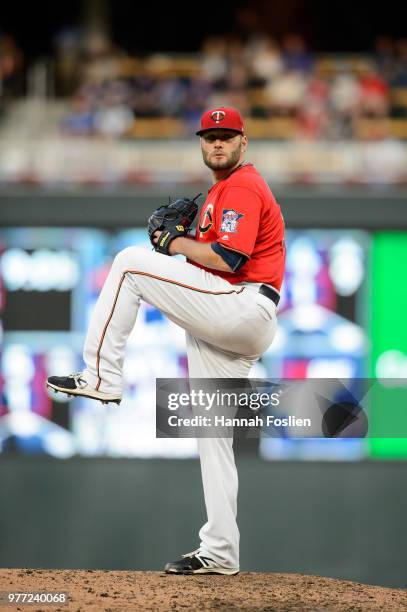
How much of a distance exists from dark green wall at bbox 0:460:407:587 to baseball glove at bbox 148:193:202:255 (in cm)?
456

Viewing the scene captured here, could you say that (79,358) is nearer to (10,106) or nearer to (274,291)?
(10,106)

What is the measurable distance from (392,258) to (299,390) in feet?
14.1

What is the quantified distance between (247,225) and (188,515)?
16.1 ft

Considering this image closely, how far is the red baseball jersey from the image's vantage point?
15.0 feet

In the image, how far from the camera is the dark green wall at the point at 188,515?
29.6 ft

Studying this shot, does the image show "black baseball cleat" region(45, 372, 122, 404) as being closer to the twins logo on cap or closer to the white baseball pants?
the white baseball pants

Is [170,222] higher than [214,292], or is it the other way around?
[170,222]

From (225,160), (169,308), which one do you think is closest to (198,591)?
(169,308)

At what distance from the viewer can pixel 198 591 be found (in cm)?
467

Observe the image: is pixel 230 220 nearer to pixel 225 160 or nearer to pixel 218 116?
pixel 225 160

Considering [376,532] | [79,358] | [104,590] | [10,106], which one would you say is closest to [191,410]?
[104,590]

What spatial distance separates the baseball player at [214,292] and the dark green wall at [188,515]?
166 inches

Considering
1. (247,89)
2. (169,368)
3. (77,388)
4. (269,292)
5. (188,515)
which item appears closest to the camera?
(77,388)

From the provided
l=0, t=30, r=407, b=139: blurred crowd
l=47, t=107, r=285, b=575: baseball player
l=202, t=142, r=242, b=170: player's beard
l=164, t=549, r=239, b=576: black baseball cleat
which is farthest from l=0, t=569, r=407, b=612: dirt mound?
l=0, t=30, r=407, b=139: blurred crowd
